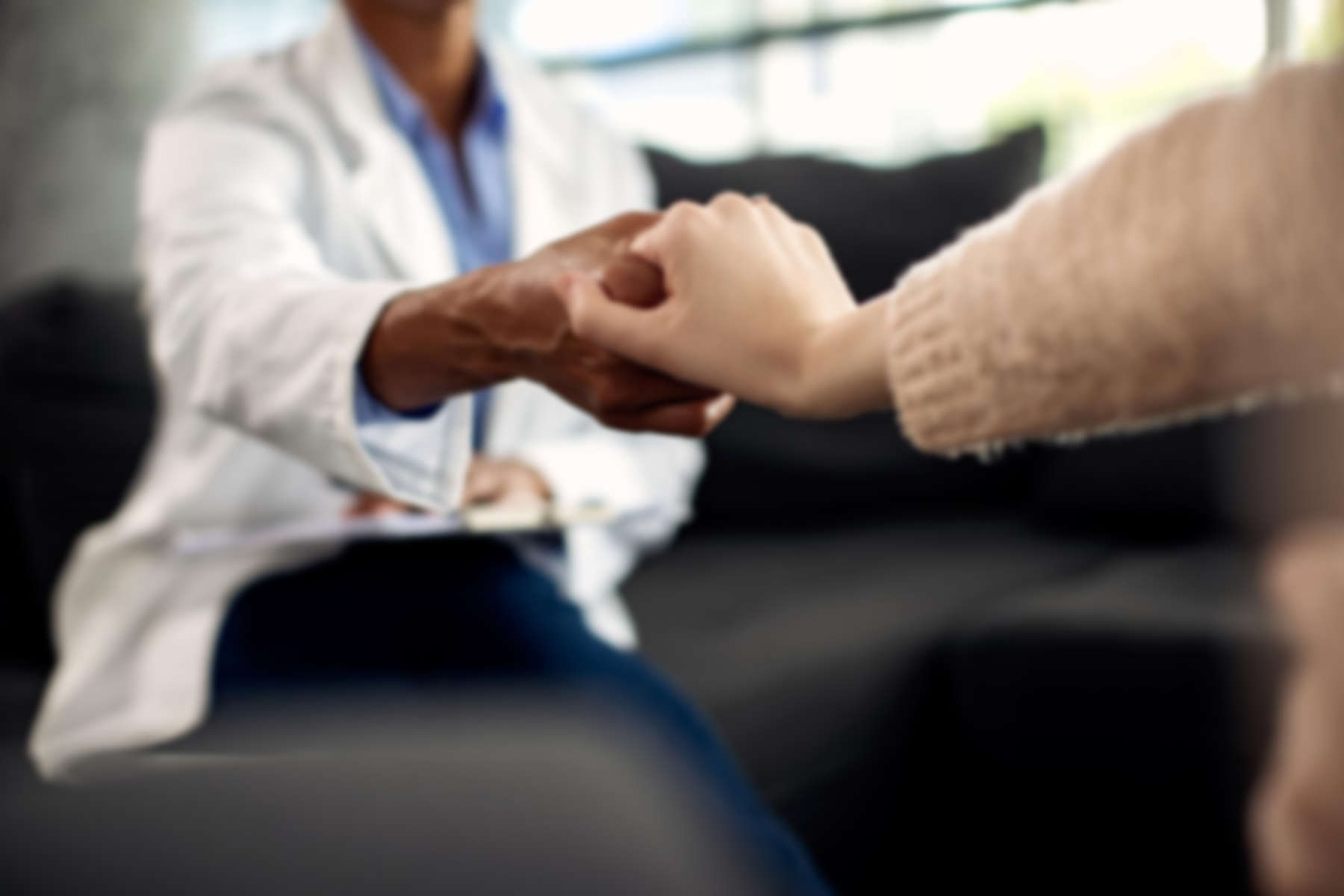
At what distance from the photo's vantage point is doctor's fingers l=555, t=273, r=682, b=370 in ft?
1.00

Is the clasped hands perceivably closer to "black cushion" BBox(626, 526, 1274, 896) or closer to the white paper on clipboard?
the white paper on clipboard

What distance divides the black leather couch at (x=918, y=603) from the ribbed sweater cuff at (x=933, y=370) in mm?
165

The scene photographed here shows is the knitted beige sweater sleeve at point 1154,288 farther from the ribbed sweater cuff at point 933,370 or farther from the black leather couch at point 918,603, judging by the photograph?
the black leather couch at point 918,603

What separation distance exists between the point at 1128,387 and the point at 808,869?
30 cm

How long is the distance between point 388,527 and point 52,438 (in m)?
0.37

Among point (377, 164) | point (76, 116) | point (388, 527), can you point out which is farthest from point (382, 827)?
Answer: point (76, 116)

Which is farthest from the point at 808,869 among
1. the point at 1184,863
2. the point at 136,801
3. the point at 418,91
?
the point at 418,91

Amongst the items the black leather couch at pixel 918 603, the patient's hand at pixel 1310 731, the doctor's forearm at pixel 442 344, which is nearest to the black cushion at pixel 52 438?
the black leather couch at pixel 918 603

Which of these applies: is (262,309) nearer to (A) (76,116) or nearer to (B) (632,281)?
(B) (632,281)

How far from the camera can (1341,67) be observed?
0.71 ft

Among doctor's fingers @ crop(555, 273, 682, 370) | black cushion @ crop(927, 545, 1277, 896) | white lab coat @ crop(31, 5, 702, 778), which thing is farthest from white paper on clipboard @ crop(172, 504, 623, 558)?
black cushion @ crop(927, 545, 1277, 896)

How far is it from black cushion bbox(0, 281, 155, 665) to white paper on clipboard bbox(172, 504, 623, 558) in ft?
0.53

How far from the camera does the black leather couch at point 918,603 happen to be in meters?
0.55

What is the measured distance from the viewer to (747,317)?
0.96ft
